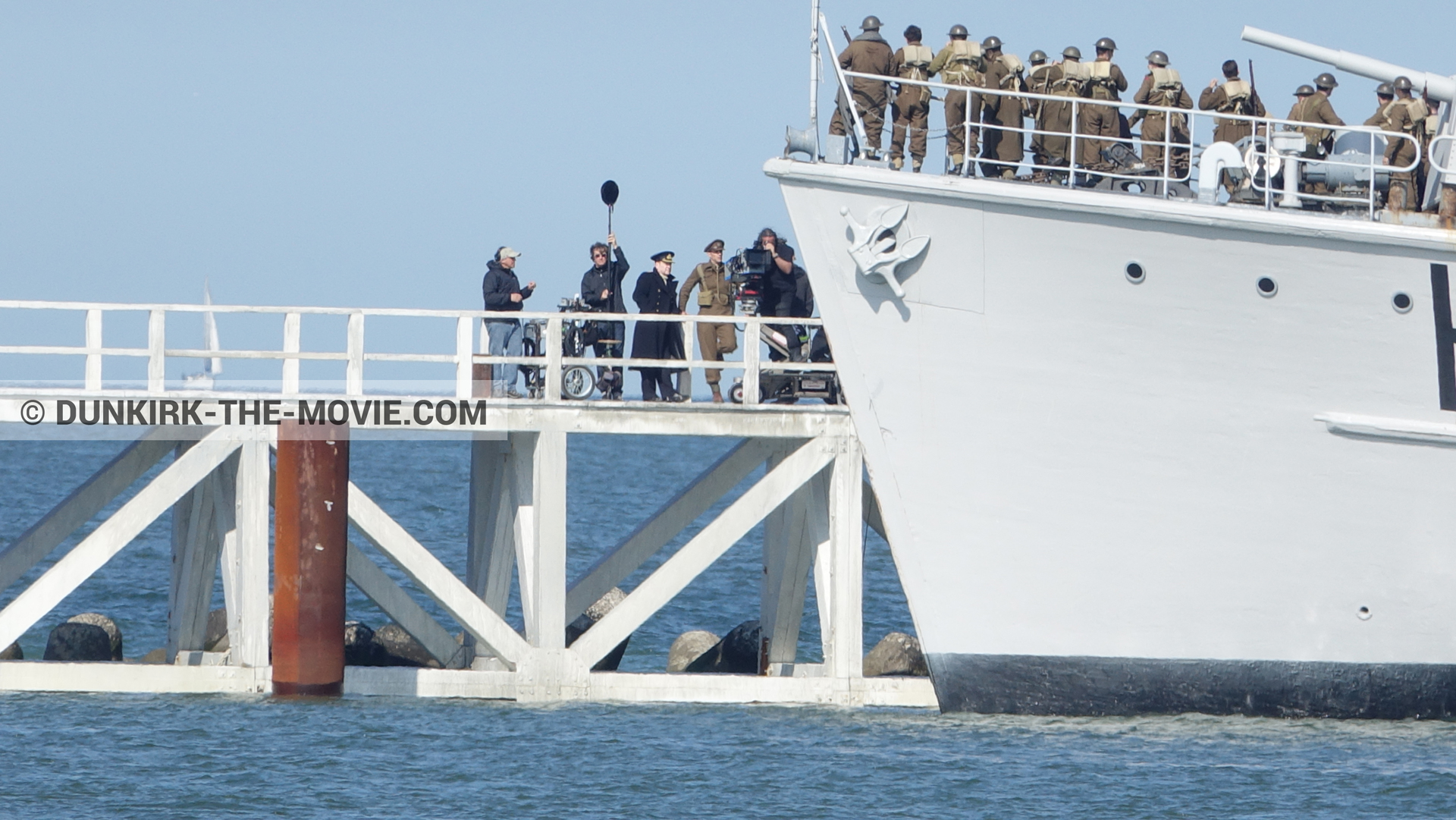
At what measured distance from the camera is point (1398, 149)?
16438mm

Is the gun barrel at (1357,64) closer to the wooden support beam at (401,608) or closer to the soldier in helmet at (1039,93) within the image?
the soldier in helmet at (1039,93)

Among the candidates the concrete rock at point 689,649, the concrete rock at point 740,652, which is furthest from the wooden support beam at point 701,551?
the concrete rock at point 689,649

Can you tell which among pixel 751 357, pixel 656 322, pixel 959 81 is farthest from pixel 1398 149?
pixel 656 322

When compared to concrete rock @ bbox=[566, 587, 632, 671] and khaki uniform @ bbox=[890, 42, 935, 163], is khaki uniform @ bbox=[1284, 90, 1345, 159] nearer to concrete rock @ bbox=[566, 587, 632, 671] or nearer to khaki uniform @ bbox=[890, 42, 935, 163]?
khaki uniform @ bbox=[890, 42, 935, 163]

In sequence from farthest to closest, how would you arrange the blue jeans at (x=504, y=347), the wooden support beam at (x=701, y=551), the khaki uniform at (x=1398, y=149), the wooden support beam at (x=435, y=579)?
1. the blue jeans at (x=504, y=347)
2. the wooden support beam at (x=701, y=551)
3. the wooden support beam at (x=435, y=579)
4. the khaki uniform at (x=1398, y=149)

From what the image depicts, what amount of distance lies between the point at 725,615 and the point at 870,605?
2.73m

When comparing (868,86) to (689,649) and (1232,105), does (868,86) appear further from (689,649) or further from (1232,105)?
(689,649)

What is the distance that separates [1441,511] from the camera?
52.9 feet

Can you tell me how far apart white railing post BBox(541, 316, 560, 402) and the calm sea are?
2.95 m

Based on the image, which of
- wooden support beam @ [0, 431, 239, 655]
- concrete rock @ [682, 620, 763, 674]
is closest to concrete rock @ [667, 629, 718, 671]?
concrete rock @ [682, 620, 763, 674]

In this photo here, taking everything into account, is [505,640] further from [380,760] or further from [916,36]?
[916,36]

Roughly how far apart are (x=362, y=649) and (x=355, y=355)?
400 centimetres

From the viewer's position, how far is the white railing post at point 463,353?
17828mm

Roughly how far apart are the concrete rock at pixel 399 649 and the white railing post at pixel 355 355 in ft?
11.6
